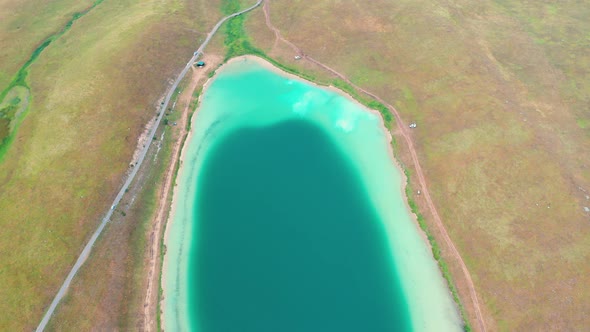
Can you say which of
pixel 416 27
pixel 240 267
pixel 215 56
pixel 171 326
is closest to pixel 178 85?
pixel 215 56

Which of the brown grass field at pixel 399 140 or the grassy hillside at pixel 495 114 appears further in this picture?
the grassy hillside at pixel 495 114

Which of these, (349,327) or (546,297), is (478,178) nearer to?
(546,297)

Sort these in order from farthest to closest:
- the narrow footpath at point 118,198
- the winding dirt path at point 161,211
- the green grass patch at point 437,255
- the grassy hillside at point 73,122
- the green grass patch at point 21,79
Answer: the green grass patch at point 21,79, the grassy hillside at point 73,122, the winding dirt path at point 161,211, the green grass patch at point 437,255, the narrow footpath at point 118,198

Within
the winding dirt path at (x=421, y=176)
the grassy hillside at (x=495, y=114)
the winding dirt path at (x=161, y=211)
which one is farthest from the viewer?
the grassy hillside at (x=495, y=114)

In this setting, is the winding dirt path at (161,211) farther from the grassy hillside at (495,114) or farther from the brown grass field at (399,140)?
the grassy hillside at (495,114)

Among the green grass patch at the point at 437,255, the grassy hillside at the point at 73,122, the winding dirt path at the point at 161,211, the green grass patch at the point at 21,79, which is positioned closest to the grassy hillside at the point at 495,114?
the green grass patch at the point at 437,255

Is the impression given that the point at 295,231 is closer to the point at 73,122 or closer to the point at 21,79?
the point at 73,122

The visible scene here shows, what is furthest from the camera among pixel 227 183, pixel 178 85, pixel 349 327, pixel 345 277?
pixel 178 85

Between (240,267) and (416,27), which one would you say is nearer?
(240,267)
